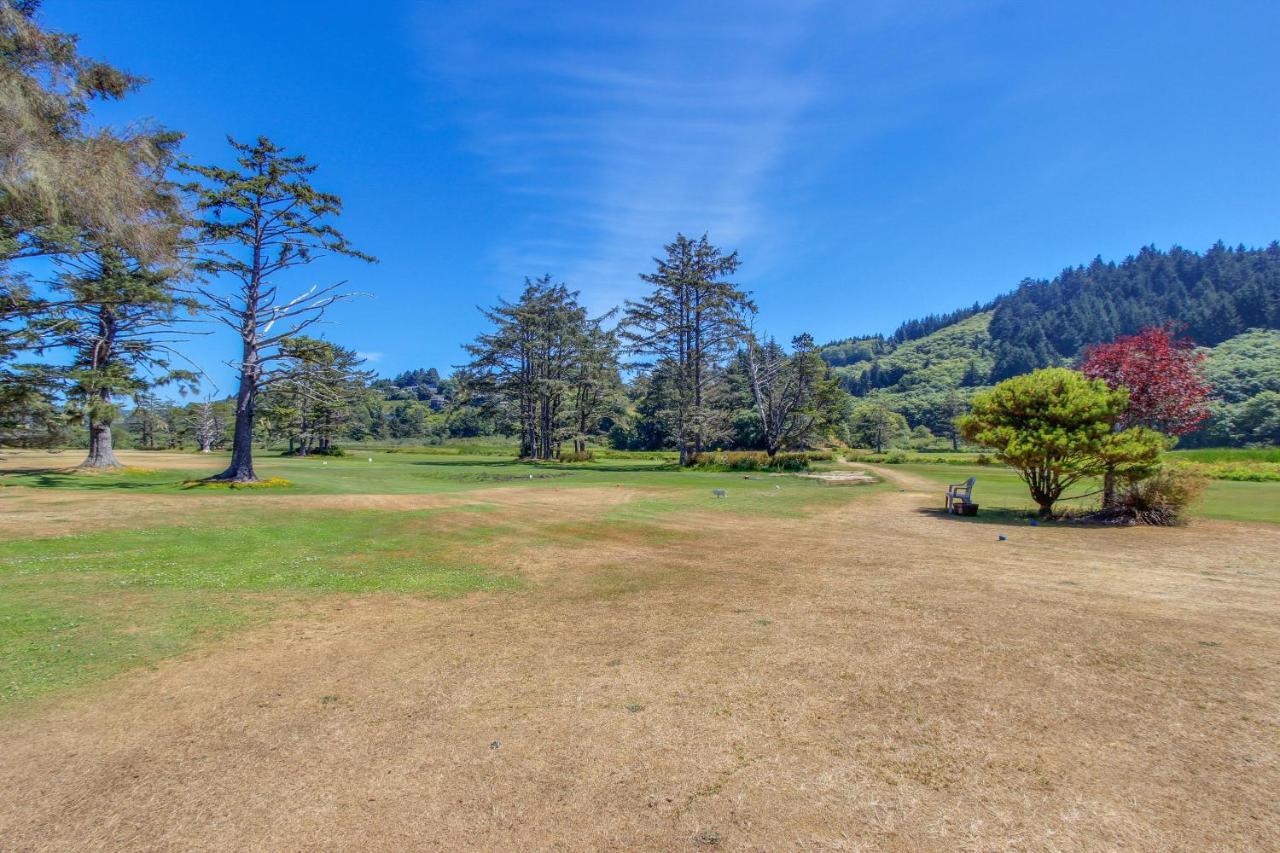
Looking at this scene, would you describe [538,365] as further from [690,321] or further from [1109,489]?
[1109,489]

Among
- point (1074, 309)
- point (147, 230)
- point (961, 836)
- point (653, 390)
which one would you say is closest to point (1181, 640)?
point (961, 836)

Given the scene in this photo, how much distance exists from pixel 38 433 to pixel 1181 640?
3594cm

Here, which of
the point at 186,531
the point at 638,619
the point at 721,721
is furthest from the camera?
the point at 186,531

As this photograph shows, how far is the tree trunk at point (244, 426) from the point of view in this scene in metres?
20.9

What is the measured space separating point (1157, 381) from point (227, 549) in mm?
22973

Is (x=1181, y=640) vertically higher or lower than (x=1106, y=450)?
lower

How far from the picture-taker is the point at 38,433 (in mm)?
22953

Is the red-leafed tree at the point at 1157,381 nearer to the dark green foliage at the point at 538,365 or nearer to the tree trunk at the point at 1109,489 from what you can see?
the tree trunk at the point at 1109,489

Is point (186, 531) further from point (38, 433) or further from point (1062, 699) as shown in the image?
point (38, 433)

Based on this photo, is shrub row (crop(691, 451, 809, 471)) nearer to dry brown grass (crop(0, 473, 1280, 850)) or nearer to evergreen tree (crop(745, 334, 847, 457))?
evergreen tree (crop(745, 334, 847, 457))

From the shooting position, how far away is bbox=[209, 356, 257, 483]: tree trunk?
68.7 feet

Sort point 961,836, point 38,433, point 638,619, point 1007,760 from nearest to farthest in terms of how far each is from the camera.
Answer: point 961,836, point 1007,760, point 638,619, point 38,433

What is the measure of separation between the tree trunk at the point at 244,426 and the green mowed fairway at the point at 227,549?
1.76 metres

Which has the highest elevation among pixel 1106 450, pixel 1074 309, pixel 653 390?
pixel 1074 309
